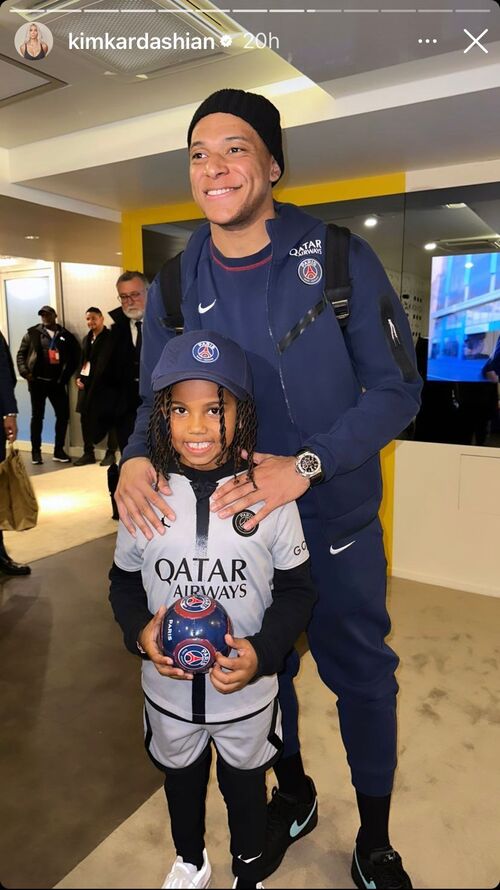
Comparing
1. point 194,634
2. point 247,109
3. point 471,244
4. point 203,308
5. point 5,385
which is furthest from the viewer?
point 5,385

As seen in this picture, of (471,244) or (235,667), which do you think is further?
(471,244)

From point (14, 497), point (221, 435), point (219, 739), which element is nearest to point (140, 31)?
point (221, 435)

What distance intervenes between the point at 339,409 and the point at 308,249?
1.12ft

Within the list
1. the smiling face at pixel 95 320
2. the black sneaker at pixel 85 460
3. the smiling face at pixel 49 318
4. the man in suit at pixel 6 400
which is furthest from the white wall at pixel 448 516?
the smiling face at pixel 49 318

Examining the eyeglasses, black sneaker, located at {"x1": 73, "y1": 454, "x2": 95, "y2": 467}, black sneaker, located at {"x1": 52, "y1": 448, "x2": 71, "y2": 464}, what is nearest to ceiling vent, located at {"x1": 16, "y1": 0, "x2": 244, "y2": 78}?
the eyeglasses

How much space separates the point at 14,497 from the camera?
3600mm

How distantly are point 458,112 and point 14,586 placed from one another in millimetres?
3252

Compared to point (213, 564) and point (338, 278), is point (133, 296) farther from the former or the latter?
point (213, 564)

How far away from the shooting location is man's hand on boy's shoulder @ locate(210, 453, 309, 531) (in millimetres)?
1136

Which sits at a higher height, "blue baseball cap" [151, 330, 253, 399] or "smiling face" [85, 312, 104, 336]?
"smiling face" [85, 312, 104, 336]

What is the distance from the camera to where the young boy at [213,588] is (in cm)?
115

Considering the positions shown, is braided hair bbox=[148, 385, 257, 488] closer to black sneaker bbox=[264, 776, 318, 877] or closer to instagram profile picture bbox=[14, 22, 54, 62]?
black sneaker bbox=[264, 776, 318, 877]

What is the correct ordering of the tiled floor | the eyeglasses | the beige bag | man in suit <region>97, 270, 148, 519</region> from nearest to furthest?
the tiled floor < the beige bag < the eyeglasses < man in suit <region>97, 270, 148, 519</region>

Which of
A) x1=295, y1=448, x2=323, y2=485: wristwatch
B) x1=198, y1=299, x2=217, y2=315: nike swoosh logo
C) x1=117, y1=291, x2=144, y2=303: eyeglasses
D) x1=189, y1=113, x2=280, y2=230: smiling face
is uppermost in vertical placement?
x1=189, y1=113, x2=280, y2=230: smiling face
